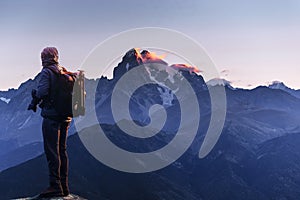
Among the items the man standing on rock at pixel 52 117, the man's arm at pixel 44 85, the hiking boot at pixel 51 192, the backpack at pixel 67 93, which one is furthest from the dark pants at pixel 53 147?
the man's arm at pixel 44 85

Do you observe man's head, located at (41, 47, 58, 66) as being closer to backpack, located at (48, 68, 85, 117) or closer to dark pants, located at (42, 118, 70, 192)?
backpack, located at (48, 68, 85, 117)

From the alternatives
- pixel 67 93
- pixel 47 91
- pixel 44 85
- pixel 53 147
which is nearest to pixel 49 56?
pixel 44 85

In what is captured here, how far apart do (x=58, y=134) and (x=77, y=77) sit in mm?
3011

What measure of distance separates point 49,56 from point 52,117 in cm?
298

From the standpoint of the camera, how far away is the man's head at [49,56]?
71.4ft

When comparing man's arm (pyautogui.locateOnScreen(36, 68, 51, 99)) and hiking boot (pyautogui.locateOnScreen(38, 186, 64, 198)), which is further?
hiking boot (pyautogui.locateOnScreen(38, 186, 64, 198))

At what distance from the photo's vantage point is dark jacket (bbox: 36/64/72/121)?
20.8 metres

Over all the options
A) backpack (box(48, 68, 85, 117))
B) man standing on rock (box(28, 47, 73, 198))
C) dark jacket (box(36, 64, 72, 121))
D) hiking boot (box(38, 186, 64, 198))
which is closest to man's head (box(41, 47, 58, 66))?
man standing on rock (box(28, 47, 73, 198))

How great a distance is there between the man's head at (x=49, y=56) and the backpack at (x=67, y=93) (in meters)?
0.62

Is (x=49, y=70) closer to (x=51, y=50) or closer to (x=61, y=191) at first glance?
(x=51, y=50)

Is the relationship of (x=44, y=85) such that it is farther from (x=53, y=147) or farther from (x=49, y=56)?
(x=53, y=147)

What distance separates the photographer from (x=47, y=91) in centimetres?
2094

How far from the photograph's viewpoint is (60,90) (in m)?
21.4

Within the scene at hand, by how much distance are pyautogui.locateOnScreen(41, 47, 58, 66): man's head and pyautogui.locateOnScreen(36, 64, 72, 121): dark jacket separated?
0.24 meters
